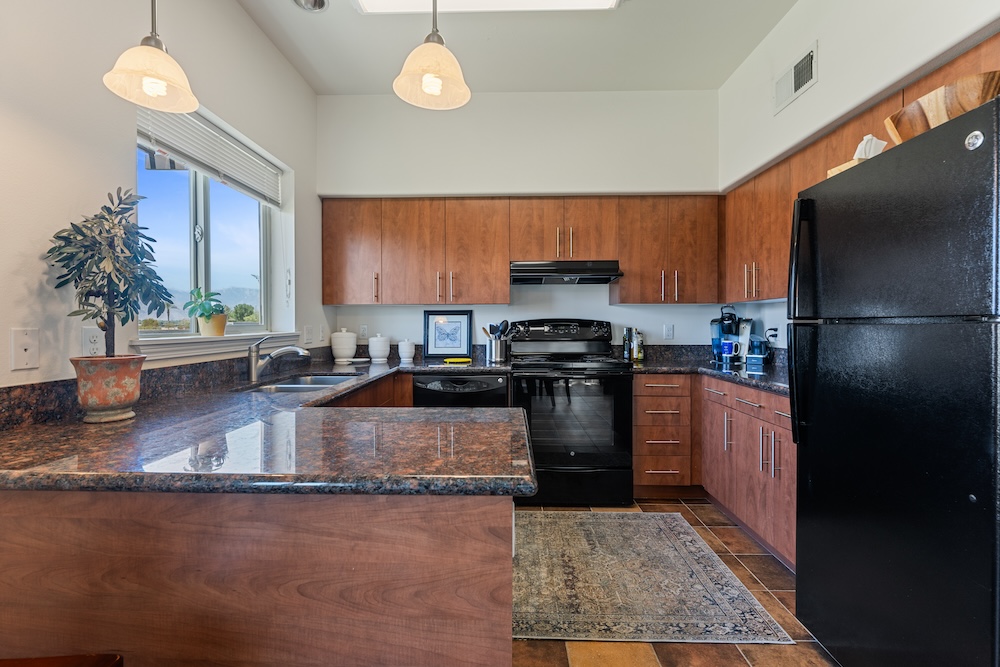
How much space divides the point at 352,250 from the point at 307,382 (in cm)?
116

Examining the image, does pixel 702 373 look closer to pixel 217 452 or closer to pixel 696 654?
pixel 696 654

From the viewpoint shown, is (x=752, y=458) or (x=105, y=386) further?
(x=752, y=458)

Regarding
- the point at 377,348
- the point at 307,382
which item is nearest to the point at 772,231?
the point at 377,348

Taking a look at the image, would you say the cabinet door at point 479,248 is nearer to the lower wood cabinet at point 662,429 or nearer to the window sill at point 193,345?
the lower wood cabinet at point 662,429

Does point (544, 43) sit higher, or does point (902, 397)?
point (544, 43)

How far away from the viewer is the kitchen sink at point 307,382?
237 cm

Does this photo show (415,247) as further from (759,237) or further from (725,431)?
(725,431)

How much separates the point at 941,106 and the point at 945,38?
532 millimetres

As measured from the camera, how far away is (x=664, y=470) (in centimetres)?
298

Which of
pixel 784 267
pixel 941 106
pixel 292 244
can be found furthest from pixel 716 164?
pixel 292 244

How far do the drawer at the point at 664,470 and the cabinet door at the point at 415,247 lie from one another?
5.77 ft

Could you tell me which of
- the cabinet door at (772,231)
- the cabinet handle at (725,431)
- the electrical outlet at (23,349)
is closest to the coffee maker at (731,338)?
the cabinet door at (772,231)

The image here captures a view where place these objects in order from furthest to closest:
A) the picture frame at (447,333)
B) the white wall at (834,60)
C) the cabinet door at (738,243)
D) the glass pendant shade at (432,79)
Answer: the picture frame at (447,333)
the cabinet door at (738,243)
the white wall at (834,60)
the glass pendant shade at (432,79)

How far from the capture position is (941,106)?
1.27 m
